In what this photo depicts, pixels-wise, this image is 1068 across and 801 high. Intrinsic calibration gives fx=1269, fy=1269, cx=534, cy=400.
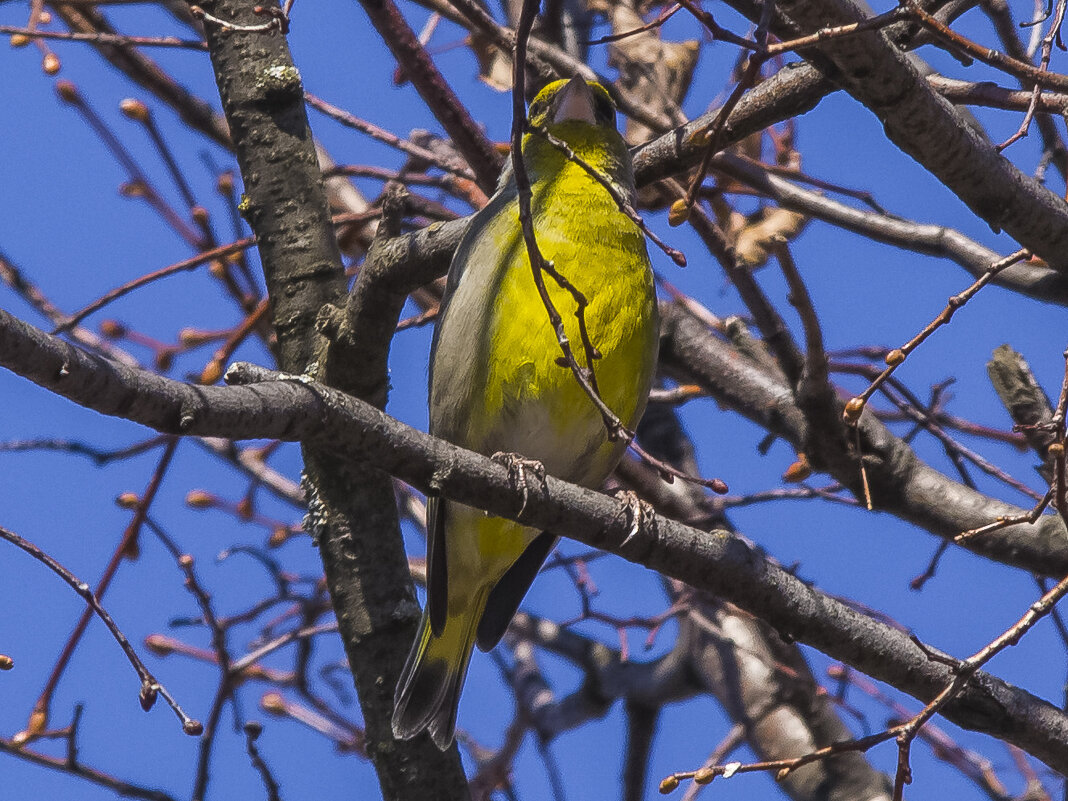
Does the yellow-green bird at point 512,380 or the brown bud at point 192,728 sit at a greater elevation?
the yellow-green bird at point 512,380

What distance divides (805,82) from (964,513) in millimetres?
1347

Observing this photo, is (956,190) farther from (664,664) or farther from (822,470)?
(664,664)

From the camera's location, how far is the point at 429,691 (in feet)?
11.1

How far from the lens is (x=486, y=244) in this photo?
3482 mm

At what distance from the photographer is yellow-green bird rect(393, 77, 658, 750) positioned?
3402 mm

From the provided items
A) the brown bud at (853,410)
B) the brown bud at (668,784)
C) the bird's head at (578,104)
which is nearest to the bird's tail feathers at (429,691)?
the brown bud at (668,784)

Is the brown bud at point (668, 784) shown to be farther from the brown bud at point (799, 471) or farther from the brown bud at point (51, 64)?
the brown bud at point (51, 64)

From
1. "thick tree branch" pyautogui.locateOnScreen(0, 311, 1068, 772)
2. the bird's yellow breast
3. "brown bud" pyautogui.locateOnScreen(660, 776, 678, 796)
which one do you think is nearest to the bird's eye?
the bird's yellow breast

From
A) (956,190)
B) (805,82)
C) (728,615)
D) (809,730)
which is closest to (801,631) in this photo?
(956,190)

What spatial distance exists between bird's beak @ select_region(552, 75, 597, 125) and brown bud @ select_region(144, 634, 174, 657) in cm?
240

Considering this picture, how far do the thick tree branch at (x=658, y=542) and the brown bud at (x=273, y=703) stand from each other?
273 cm

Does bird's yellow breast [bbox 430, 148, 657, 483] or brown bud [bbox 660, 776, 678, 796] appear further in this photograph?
bird's yellow breast [bbox 430, 148, 657, 483]

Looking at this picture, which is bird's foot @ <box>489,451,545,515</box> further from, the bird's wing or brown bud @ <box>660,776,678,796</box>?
the bird's wing

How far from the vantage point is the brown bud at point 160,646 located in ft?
15.6
